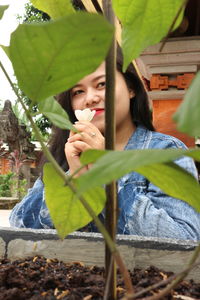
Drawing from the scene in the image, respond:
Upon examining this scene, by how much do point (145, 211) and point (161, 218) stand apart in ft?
0.17

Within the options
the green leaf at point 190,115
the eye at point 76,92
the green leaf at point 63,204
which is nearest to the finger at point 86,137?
the eye at point 76,92

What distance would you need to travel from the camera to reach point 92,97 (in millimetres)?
1115

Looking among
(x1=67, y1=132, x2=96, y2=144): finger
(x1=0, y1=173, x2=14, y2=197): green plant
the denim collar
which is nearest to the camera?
(x1=67, y1=132, x2=96, y2=144): finger

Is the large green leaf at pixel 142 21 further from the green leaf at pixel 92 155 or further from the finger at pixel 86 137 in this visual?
the finger at pixel 86 137

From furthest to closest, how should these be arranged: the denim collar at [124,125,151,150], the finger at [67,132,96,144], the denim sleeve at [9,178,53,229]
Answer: the denim collar at [124,125,151,150] < the denim sleeve at [9,178,53,229] < the finger at [67,132,96,144]

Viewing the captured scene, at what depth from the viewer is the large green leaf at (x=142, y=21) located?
1.00 feet

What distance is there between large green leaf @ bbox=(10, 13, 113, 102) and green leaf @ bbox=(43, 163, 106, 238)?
0.10m

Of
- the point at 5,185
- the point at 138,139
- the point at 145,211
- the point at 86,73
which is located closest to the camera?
the point at 86,73

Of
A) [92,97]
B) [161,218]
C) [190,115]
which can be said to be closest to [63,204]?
[190,115]

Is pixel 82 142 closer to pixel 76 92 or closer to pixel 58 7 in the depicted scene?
pixel 76 92

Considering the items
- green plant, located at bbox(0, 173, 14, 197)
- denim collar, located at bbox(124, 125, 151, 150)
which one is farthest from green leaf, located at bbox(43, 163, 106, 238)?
green plant, located at bbox(0, 173, 14, 197)

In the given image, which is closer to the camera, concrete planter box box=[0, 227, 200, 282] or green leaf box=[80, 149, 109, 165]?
green leaf box=[80, 149, 109, 165]

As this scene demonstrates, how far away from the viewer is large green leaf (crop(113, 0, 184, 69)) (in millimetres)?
306

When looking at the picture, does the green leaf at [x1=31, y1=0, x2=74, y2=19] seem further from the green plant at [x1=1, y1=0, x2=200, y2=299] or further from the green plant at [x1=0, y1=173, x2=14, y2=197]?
the green plant at [x1=0, y1=173, x2=14, y2=197]
